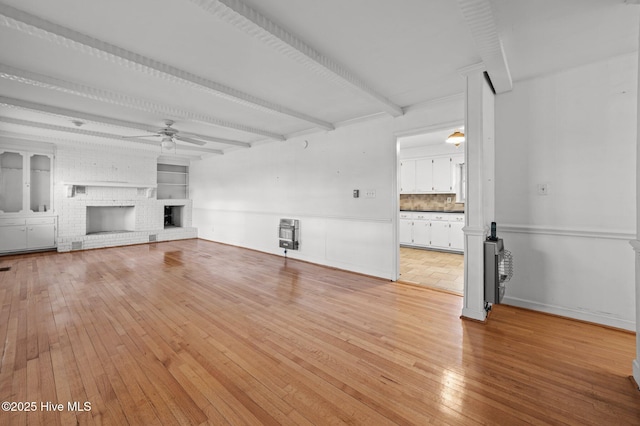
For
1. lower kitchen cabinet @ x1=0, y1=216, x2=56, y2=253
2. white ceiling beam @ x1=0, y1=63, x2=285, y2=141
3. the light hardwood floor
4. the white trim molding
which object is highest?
white ceiling beam @ x1=0, y1=63, x2=285, y2=141

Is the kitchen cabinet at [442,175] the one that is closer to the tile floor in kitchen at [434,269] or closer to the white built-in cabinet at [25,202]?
the tile floor in kitchen at [434,269]

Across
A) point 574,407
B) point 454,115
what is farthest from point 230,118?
point 574,407

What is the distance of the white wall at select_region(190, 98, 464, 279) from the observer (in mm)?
4434

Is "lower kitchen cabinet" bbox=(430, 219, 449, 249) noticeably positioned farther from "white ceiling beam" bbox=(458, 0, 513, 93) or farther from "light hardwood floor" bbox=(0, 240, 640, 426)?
"white ceiling beam" bbox=(458, 0, 513, 93)

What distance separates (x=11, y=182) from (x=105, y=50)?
667 cm

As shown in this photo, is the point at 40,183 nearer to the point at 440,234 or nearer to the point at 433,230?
the point at 433,230

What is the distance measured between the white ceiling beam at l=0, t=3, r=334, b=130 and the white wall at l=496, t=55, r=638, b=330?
3.54 metres

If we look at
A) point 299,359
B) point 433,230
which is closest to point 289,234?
point 433,230

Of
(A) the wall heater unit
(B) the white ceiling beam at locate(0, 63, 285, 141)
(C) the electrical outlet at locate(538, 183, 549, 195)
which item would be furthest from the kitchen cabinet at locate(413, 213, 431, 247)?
(B) the white ceiling beam at locate(0, 63, 285, 141)

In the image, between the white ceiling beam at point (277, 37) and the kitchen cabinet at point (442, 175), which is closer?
the white ceiling beam at point (277, 37)

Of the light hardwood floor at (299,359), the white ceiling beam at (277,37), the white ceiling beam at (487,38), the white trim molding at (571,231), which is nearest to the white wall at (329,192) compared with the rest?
the white ceiling beam at (487,38)

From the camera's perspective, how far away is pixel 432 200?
7430 millimetres

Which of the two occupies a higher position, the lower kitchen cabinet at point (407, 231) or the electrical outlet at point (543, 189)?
the electrical outlet at point (543, 189)

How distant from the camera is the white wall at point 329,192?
14.5ft
